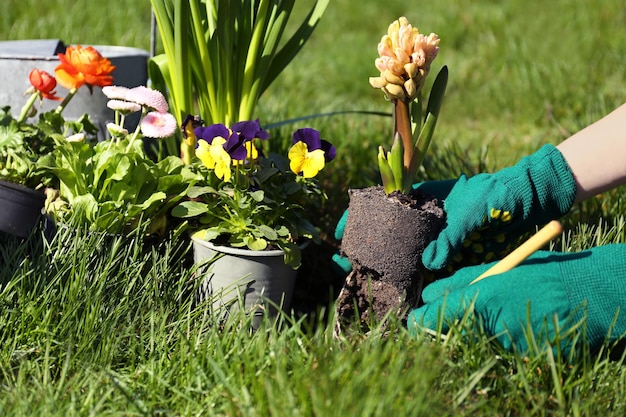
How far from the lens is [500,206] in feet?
5.13

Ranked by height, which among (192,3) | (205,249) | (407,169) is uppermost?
(192,3)

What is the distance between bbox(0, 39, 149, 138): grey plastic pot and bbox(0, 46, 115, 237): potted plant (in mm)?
181

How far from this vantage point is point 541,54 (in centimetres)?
396

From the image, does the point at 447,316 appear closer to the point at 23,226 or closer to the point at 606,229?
the point at 606,229

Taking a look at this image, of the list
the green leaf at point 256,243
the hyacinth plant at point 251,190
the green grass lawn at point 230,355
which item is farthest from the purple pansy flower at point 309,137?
the green grass lawn at point 230,355

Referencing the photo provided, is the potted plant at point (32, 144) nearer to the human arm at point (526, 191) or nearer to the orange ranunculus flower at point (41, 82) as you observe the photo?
the orange ranunculus flower at point (41, 82)

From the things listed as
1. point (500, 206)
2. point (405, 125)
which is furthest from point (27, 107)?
point (500, 206)

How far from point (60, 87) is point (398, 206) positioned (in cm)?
113

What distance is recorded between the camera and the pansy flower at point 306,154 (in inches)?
64.7

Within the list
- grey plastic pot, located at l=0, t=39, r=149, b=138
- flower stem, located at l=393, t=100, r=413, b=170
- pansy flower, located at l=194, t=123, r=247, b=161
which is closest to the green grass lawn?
pansy flower, located at l=194, t=123, r=247, b=161

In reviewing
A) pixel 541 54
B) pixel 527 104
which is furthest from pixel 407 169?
pixel 541 54

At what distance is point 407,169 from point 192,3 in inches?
25.7

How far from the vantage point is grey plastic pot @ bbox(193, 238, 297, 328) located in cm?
164

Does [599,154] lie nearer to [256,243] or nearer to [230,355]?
[256,243]
